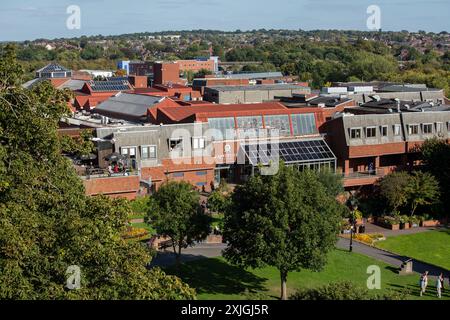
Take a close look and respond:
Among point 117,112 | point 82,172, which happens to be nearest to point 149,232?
point 82,172

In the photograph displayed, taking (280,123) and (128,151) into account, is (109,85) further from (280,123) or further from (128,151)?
(128,151)

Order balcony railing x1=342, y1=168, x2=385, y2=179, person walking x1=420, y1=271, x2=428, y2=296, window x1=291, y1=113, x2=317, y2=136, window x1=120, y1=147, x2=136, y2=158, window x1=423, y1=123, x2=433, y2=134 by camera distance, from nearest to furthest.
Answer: person walking x1=420, y1=271, x2=428, y2=296
window x1=120, y1=147, x2=136, y2=158
balcony railing x1=342, y1=168, x2=385, y2=179
window x1=423, y1=123, x2=433, y2=134
window x1=291, y1=113, x2=317, y2=136

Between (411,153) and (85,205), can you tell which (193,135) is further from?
(85,205)

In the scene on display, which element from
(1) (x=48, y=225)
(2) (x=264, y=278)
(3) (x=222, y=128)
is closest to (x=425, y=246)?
(2) (x=264, y=278)

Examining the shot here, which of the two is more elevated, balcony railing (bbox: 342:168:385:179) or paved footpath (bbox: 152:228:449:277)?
balcony railing (bbox: 342:168:385:179)

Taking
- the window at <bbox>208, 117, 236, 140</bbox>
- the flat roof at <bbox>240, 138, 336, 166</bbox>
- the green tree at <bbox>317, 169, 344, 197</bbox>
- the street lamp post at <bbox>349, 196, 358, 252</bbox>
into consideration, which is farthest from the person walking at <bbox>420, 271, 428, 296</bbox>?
the window at <bbox>208, 117, 236, 140</bbox>

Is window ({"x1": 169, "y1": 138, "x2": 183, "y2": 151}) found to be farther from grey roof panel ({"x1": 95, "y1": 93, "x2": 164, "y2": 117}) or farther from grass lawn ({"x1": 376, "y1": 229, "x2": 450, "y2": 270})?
grey roof panel ({"x1": 95, "y1": 93, "x2": 164, "y2": 117})
